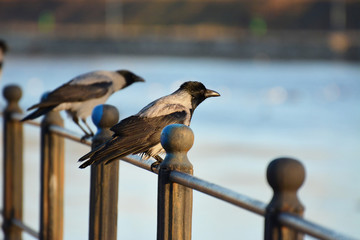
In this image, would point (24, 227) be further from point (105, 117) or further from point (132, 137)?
point (132, 137)

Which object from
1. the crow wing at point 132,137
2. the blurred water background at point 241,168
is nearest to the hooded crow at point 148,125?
the crow wing at point 132,137

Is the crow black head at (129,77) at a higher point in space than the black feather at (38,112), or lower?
higher

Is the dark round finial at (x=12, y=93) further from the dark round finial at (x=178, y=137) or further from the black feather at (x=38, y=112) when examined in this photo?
the dark round finial at (x=178, y=137)

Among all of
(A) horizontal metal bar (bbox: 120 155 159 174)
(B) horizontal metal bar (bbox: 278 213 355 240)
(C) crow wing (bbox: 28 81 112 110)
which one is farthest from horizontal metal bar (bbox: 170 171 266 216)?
(C) crow wing (bbox: 28 81 112 110)

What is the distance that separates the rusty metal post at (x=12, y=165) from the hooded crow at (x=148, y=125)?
1.64 meters

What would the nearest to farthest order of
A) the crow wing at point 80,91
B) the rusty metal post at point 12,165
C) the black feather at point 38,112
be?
1. the black feather at point 38,112
2. the rusty metal post at point 12,165
3. the crow wing at point 80,91

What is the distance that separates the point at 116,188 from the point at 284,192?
1.57m

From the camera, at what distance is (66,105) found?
528 cm

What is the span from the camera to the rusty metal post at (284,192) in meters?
1.79

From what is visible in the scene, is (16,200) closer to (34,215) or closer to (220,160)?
(34,215)

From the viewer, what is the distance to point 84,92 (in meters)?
5.25

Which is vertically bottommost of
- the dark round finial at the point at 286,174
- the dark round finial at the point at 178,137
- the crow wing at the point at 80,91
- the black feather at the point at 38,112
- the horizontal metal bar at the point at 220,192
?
the black feather at the point at 38,112

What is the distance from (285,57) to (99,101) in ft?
268

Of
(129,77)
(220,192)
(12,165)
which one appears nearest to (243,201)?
(220,192)
